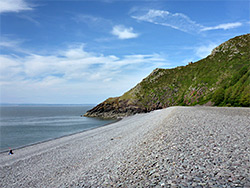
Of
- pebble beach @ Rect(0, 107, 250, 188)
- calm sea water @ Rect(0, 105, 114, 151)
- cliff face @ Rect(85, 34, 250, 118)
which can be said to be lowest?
calm sea water @ Rect(0, 105, 114, 151)

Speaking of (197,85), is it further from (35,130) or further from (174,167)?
(174,167)

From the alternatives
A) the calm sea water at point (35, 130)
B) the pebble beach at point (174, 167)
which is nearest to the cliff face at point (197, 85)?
the calm sea water at point (35, 130)

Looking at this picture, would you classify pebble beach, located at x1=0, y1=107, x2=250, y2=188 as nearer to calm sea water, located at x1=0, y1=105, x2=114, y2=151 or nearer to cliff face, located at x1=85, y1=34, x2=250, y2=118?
calm sea water, located at x1=0, y1=105, x2=114, y2=151

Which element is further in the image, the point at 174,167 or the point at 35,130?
the point at 35,130

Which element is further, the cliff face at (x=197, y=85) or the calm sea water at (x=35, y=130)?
the cliff face at (x=197, y=85)

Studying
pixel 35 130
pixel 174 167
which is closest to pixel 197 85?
pixel 35 130

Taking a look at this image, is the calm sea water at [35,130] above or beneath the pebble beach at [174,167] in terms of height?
beneath

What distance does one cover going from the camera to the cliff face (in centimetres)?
7418

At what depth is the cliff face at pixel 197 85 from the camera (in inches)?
2921

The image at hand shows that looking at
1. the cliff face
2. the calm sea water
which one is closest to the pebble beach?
the calm sea water

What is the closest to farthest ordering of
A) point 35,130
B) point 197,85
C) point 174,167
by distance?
point 174,167 < point 35,130 < point 197,85

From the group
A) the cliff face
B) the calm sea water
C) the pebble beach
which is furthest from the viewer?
the cliff face

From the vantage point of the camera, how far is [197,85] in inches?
3794

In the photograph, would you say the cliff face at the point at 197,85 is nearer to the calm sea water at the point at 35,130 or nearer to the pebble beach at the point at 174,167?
the calm sea water at the point at 35,130
